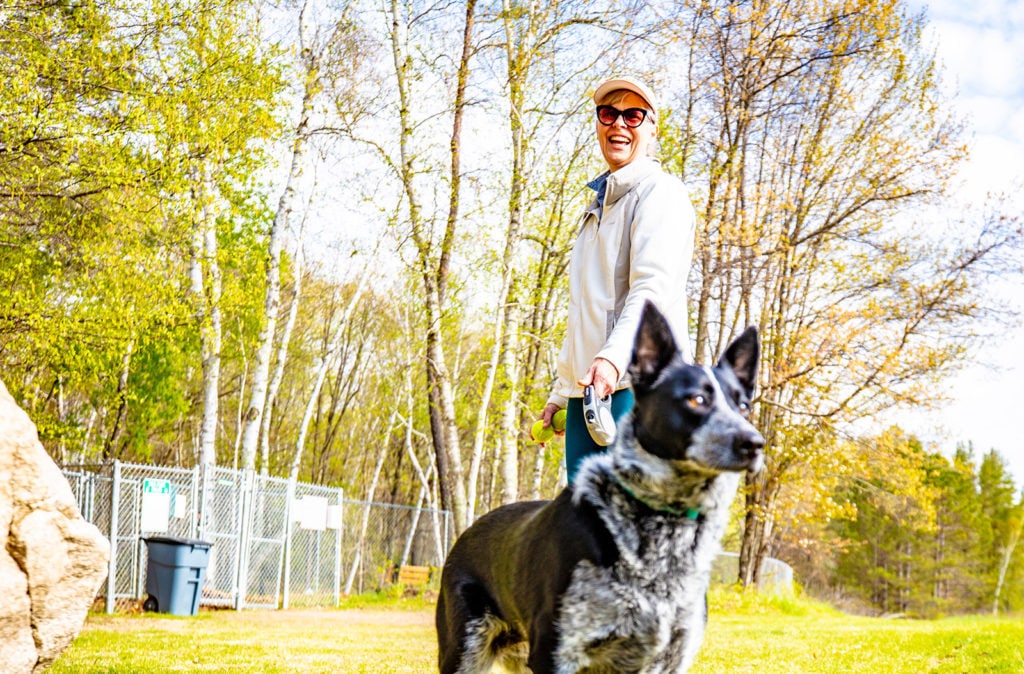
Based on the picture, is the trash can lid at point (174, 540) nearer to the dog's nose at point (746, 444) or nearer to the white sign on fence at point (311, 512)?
the white sign on fence at point (311, 512)

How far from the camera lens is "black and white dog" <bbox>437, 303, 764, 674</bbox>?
8.83 ft

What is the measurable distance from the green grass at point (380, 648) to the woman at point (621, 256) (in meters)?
4.58

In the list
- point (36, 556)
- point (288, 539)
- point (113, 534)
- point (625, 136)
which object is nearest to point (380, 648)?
point (36, 556)

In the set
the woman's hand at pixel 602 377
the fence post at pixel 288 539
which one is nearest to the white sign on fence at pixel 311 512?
the fence post at pixel 288 539

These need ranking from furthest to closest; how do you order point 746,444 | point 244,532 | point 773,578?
point 773,578
point 244,532
point 746,444

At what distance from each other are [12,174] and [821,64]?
14.8 m

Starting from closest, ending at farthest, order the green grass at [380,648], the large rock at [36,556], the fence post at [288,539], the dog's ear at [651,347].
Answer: the dog's ear at [651,347] < the large rock at [36,556] < the green grass at [380,648] < the fence post at [288,539]

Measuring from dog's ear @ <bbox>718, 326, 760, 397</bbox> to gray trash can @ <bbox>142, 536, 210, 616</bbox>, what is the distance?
45.4 feet

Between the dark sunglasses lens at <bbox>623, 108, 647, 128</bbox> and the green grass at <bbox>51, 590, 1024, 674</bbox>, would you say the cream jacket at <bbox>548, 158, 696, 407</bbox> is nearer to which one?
the dark sunglasses lens at <bbox>623, 108, 647, 128</bbox>

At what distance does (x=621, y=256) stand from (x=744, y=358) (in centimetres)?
79

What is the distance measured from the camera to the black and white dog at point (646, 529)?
8.83ft

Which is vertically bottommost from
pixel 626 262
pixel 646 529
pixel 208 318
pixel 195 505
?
pixel 195 505

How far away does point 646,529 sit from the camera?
2.75 metres

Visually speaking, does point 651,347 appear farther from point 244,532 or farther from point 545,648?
point 244,532
